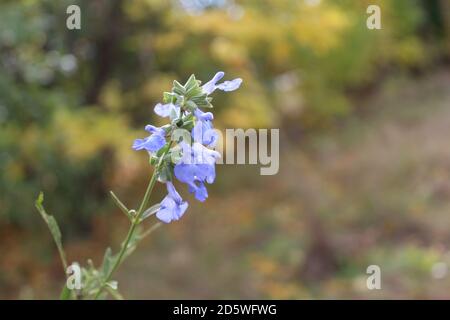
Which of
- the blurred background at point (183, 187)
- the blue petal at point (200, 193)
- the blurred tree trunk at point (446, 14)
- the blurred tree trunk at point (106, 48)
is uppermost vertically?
the blurred tree trunk at point (446, 14)

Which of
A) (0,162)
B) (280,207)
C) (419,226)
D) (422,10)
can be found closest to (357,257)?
(419,226)

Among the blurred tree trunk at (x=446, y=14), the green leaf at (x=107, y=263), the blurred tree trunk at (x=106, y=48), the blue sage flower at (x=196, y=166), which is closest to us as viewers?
the blue sage flower at (x=196, y=166)

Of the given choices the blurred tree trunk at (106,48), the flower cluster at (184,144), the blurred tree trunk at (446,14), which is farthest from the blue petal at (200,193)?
the blurred tree trunk at (446,14)

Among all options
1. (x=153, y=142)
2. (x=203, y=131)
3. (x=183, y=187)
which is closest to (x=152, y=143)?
(x=153, y=142)

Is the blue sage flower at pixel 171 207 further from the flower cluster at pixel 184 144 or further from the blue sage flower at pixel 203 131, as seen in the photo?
the blue sage flower at pixel 203 131

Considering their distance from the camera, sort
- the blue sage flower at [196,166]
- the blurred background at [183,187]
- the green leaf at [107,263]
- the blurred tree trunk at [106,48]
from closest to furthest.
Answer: the blue sage flower at [196,166]
the green leaf at [107,263]
the blurred background at [183,187]
the blurred tree trunk at [106,48]
